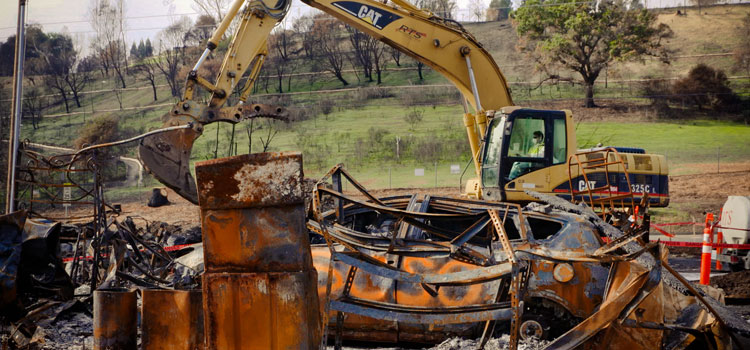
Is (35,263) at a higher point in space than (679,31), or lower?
lower

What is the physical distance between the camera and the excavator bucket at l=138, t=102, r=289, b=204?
1190cm

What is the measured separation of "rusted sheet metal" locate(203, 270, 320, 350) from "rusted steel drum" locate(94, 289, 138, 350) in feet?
3.90

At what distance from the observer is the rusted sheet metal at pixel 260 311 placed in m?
3.72

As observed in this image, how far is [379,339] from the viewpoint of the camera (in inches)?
252

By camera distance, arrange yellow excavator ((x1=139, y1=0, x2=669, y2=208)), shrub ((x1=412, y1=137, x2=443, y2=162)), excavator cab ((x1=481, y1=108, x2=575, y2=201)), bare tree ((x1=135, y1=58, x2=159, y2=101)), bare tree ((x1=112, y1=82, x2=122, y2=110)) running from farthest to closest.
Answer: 1. bare tree ((x1=135, y1=58, x2=159, y2=101))
2. bare tree ((x1=112, y1=82, x2=122, y2=110))
3. shrub ((x1=412, y1=137, x2=443, y2=162))
4. excavator cab ((x1=481, y1=108, x2=575, y2=201))
5. yellow excavator ((x1=139, y1=0, x2=669, y2=208))

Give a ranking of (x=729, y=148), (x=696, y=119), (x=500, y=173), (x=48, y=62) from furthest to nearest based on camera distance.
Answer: (x=48, y=62), (x=696, y=119), (x=729, y=148), (x=500, y=173)

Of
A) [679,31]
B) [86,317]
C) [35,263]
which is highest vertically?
[679,31]

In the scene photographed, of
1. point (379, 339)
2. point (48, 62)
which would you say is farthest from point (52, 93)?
point (379, 339)

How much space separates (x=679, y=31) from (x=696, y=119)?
10752 millimetres

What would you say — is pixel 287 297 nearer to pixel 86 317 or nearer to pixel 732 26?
pixel 86 317

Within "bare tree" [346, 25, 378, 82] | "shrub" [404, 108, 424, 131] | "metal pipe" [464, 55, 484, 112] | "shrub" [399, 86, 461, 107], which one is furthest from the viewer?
"bare tree" [346, 25, 378, 82]

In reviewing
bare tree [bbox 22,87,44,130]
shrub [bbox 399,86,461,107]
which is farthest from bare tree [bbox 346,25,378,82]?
bare tree [bbox 22,87,44,130]

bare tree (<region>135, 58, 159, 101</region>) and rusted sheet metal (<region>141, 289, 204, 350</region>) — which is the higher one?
bare tree (<region>135, 58, 159, 101</region>)

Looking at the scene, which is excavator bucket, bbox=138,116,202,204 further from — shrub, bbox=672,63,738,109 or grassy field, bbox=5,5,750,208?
shrub, bbox=672,63,738,109
